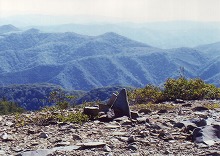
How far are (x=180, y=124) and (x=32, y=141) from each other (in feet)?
12.2

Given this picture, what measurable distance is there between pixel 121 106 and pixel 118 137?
3043mm

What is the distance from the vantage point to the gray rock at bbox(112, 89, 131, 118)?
1181cm

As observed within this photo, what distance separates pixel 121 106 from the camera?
11.9m

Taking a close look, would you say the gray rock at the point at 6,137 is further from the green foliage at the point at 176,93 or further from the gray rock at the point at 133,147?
the green foliage at the point at 176,93

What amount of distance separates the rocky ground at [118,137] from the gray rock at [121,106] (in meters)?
0.32

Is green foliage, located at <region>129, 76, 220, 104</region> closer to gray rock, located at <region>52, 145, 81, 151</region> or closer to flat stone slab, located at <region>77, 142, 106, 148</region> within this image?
flat stone slab, located at <region>77, 142, 106, 148</region>

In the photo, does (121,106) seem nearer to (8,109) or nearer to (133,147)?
(133,147)

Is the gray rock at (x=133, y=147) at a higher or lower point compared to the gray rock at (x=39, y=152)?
higher

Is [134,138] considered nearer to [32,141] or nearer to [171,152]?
[171,152]

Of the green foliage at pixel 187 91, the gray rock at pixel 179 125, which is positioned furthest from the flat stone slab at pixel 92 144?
the green foliage at pixel 187 91

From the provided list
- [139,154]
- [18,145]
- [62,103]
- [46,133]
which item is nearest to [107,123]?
[46,133]

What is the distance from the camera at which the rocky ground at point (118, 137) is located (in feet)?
25.0

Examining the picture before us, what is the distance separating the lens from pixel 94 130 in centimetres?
997

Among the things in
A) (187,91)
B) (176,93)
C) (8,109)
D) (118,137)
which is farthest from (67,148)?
(8,109)
